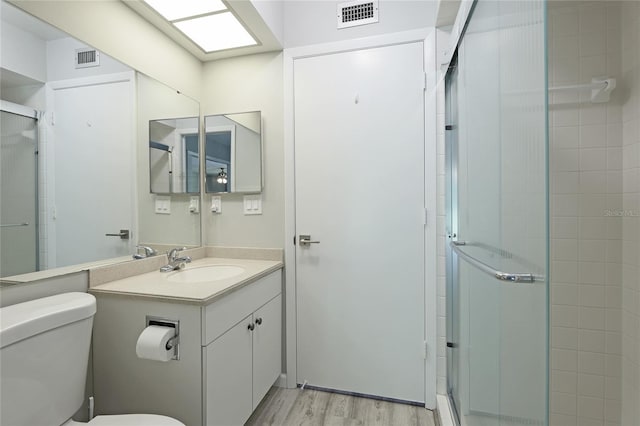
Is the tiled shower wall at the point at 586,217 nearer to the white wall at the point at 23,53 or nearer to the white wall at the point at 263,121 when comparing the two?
the white wall at the point at 263,121

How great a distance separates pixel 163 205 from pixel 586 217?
218cm

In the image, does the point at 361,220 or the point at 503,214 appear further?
the point at 361,220

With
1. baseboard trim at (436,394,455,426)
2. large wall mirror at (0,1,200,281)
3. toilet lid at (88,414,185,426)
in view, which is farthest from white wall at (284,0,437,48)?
baseboard trim at (436,394,455,426)

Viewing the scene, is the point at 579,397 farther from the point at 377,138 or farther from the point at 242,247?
the point at 242,247

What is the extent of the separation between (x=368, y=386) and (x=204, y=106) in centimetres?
223

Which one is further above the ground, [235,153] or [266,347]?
[235,153]

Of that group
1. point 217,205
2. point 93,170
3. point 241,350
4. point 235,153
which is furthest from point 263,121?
point 241,350

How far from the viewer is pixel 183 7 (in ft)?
5.21

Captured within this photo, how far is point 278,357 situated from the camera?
1.87 metres

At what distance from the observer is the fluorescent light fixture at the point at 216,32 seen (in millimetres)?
1696

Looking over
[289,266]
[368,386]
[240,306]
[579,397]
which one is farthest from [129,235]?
[579,397]

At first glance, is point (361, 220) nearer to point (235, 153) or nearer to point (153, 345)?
point (235, 153)

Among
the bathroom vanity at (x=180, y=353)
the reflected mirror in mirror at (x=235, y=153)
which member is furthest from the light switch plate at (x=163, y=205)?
the bathroom vanity at (x=180, y=353)

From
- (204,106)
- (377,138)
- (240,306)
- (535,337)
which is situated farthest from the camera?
(204,106)
